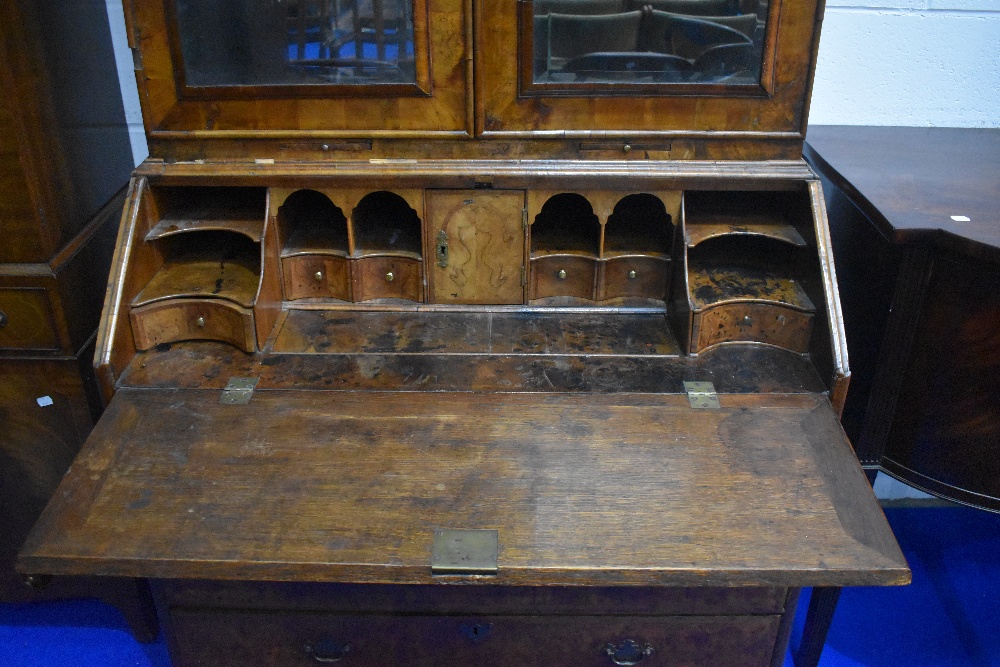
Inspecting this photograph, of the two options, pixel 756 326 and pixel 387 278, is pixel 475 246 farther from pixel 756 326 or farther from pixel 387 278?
pixel 756 326

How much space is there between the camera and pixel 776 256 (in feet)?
6.66

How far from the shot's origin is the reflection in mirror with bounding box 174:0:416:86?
173cm

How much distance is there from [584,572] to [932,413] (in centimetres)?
105

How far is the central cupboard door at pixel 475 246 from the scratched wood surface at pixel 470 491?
1.14ft

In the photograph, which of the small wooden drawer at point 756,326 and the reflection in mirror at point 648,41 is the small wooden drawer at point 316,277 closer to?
the reflection in mirror at point 648,41

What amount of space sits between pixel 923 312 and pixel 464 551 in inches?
45.6

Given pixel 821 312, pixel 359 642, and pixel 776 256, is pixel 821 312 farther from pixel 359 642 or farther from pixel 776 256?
pixel 359 642

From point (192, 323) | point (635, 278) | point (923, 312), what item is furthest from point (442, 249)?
point (923, 312)

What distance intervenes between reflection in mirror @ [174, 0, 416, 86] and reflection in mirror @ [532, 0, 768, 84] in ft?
0.98

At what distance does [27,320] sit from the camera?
6.43ft

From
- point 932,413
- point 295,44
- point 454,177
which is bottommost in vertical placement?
point 932,413

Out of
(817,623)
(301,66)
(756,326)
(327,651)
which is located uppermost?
(301,66)

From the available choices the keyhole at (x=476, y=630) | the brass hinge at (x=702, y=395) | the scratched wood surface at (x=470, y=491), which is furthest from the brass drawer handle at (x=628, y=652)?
the brass hinge at (x=702, y=395)

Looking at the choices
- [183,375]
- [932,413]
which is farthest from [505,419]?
[932,413]
